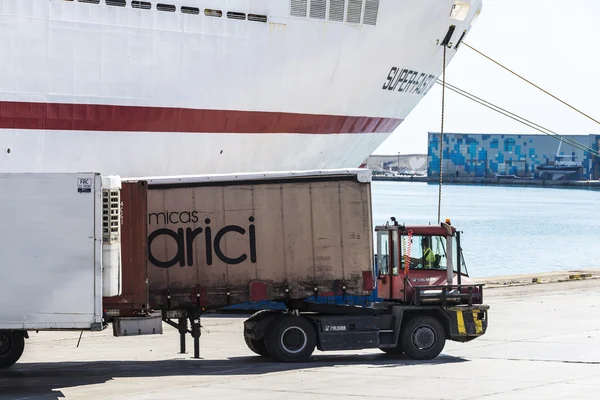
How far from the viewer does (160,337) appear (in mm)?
19859

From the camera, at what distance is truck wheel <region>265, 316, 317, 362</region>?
15.5m

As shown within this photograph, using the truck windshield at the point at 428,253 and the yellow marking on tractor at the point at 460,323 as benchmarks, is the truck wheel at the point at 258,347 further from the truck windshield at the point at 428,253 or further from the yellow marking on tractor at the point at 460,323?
the yellow marking on tractor at the point at 460,323

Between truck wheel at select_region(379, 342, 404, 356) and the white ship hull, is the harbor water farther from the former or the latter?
truck wheel at select_region(379, 342, 404, 356)

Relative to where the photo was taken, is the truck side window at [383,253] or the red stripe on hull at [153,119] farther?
the red stripe on hull at [153,119]

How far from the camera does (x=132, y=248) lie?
14281 millimetres

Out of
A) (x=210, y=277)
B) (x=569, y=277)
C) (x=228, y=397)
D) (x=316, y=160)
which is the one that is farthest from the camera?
(x=569, y=277)

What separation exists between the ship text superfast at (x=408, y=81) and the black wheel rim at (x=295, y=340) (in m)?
10.2

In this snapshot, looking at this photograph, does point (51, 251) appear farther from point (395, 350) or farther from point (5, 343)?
point (395, 350)

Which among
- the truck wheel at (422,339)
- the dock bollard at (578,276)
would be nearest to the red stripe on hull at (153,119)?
the truck wheel at (422,339)

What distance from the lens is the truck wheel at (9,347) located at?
15352 mm

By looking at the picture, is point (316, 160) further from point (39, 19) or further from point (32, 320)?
point (32, 320)

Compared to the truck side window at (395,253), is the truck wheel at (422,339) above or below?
below

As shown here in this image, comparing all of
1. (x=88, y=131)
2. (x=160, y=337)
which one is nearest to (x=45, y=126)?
(x=88, y=131)

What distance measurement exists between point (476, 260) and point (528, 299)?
36.6 m
